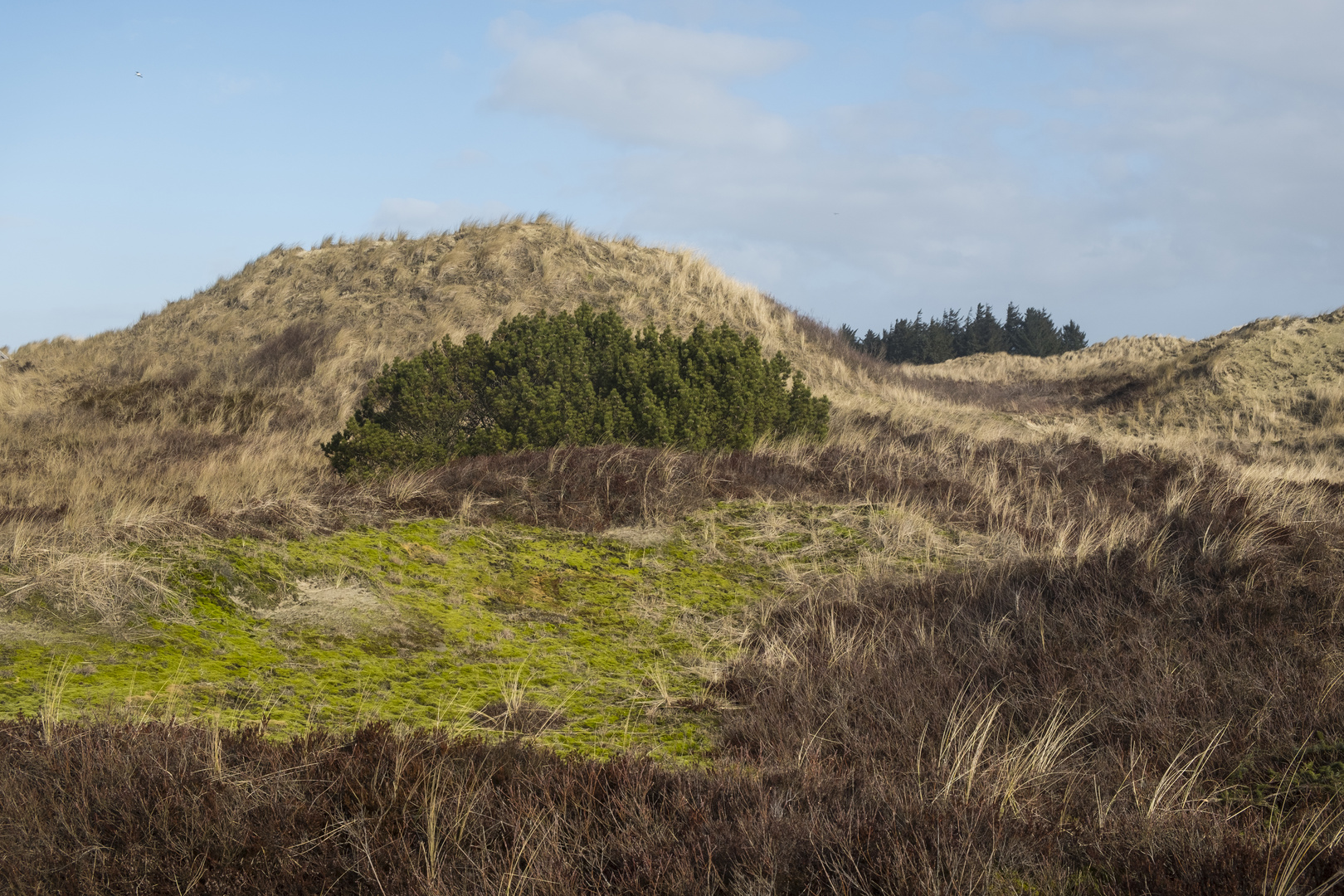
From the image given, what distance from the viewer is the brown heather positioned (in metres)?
2.18

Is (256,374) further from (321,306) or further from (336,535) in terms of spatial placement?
(336,535)

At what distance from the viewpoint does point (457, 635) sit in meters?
4.90

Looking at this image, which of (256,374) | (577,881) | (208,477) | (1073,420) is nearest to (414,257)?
(256,374)

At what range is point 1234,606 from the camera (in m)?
4.74

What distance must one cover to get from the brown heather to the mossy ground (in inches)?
10.9

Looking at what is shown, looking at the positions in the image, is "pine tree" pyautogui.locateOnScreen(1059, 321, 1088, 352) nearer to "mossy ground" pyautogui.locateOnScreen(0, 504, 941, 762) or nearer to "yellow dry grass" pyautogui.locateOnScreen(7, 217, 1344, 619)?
"yellow dry grass" pyautogui.locateOnScreen(7, 217, 1344, 619)

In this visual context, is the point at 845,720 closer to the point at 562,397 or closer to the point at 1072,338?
the point at 562,397

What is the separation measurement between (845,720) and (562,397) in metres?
7.01

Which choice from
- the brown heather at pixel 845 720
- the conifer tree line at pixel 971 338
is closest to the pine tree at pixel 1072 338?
the conifer tree line at pixel 971 338

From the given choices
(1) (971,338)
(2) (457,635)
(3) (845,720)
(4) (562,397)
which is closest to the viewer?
(3) (845,720)

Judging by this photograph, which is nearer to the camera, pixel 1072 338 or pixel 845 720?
pixel 845 720

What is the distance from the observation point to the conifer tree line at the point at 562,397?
32.4ft

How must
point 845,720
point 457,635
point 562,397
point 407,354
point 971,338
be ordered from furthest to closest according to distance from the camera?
point 971,338 < point 407,354 < point 562,397 < point 457,635 < point 845,720

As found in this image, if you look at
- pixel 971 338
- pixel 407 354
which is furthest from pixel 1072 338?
pixel 407 354
